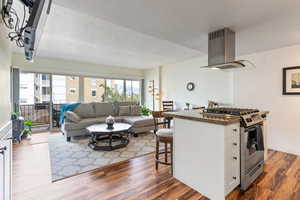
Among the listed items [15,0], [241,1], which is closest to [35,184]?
[15,0]

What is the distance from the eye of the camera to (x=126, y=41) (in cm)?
351

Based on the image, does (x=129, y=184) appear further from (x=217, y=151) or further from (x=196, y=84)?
(x=196, y=84)

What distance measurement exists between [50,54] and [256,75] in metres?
6.00

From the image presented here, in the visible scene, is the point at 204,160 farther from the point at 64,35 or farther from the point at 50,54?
the point at 50,54

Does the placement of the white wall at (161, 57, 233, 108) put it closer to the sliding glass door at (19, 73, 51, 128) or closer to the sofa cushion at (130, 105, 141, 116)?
the sofa cushion at (130, 105, 141, 116)

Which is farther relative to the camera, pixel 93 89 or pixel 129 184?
pixel 93 89

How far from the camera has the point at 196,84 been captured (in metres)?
5.28

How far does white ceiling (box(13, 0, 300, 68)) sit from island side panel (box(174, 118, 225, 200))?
4.75 ft

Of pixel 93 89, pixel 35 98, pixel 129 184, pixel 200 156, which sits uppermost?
pixel 93 89

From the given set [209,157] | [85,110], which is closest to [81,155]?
[85,110]

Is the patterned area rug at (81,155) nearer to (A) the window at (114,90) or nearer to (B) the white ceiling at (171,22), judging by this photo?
(B) the white ceiling at (171,22)

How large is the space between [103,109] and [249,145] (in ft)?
14.1

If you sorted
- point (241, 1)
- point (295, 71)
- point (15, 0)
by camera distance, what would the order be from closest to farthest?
1. point (241, 1)
2. point (15, 0)
3. point (295, 71)

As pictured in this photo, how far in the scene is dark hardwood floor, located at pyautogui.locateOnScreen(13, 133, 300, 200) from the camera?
180 cm
